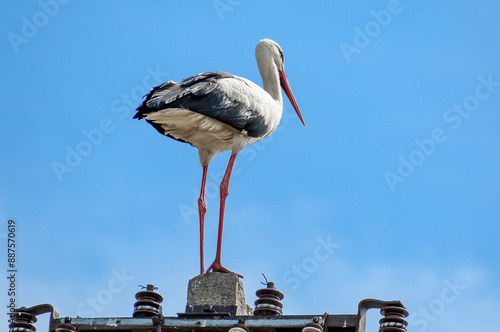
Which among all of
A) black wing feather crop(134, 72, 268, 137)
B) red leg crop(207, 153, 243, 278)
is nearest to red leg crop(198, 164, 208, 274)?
red leg crop(207, 153, 243, 278)

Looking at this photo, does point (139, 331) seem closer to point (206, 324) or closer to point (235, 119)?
point (206, 324)

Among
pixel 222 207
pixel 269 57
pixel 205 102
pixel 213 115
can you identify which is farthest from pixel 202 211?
pixel 269 57

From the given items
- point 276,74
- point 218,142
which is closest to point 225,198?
point 218,142

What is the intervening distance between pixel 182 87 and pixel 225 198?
5.79 ft

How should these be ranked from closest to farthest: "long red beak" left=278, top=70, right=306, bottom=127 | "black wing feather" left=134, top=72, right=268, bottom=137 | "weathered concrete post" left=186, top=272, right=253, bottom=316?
"weathered concrete post" left=186, top=272, right=253, bottom=316
"black wing feather" left=134, top=72, right=268, bottom=137
"long red beak" left=278, top=70, right=306, bottom=127

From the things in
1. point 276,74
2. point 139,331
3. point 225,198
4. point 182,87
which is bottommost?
point 139,331

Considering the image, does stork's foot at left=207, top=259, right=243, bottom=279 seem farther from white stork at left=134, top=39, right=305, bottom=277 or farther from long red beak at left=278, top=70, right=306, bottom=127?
long red beak at left=278, top=70, right=306, bottom=127

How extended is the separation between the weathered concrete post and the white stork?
1.00 metres

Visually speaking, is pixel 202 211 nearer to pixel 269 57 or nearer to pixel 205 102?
pixel 205 102

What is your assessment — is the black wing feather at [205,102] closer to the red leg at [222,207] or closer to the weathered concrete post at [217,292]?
the red leg at [222,207]

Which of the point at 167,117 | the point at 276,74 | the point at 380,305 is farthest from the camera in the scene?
the point at 276,74

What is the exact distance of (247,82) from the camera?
57.8ft

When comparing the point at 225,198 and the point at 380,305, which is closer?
the point at 380,305

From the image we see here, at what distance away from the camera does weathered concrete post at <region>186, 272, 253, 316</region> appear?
14422mm
